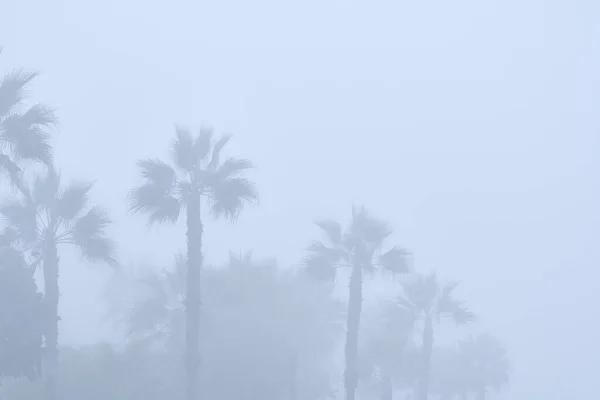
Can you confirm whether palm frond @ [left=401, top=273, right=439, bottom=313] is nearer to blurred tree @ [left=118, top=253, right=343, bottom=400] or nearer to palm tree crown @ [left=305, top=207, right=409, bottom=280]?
blurred tree @ [left=118, top=253, right=343, bottom=400]

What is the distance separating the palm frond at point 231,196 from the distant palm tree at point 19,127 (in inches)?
233

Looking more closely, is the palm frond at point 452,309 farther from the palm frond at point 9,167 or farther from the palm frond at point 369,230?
the palm frond at point 9,167

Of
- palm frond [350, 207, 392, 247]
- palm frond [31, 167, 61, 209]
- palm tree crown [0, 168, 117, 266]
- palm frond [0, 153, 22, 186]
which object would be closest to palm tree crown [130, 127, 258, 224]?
palm tree crown [0, 168, 117, 266]

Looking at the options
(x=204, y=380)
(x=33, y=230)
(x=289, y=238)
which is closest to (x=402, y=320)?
(x=204, y=380)

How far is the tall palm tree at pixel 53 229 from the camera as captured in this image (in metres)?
21.3

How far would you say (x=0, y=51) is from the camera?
59.1 feet

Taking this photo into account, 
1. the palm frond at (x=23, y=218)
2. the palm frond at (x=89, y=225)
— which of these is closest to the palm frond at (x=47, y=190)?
the palm frond at (x=23, y=218)

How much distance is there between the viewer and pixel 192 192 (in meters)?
23.0

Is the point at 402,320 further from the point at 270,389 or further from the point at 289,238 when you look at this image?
the point at 289,238

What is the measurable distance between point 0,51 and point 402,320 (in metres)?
22.2

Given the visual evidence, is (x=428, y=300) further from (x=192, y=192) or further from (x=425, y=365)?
(x=192, y=192)

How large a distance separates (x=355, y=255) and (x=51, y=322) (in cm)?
1124

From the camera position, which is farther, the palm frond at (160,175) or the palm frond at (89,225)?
the palm frond at (160,175)

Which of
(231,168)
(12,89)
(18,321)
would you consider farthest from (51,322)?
(231,168)
